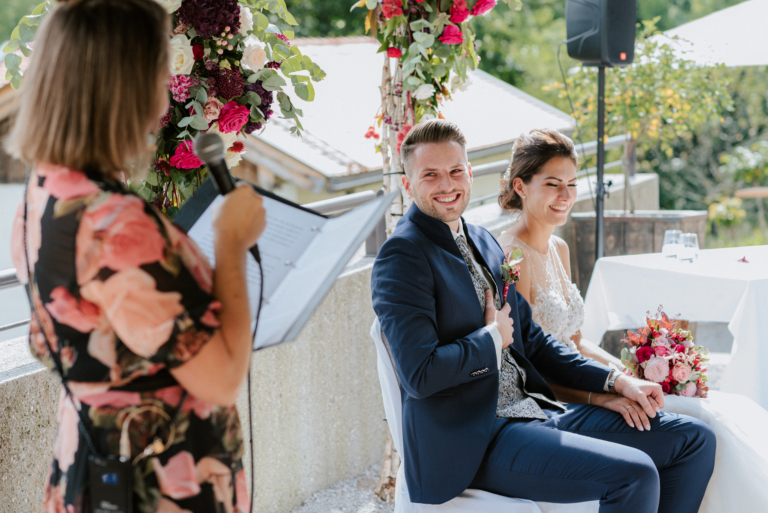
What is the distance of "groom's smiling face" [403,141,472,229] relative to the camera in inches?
80.7

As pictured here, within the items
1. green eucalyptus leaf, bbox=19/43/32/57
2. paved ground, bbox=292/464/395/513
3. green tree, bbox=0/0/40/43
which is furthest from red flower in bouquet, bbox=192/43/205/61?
green tree, bbox=0/0/40/43

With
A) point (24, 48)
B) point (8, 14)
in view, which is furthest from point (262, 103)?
point (8, 14)

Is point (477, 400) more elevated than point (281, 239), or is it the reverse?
point (281, 239)

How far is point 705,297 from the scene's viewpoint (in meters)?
3.26

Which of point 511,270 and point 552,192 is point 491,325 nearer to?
point 511,270

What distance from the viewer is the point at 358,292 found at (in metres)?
3.14

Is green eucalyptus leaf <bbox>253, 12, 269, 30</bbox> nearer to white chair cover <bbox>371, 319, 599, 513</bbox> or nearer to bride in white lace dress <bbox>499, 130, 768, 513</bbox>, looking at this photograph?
white chair cover <bbox>371, 319, 599, 513</bbox>

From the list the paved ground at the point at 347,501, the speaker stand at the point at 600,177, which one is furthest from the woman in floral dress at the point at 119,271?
the speaker stand at the point at 600,177

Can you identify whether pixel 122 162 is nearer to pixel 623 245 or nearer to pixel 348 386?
pixel 348 386

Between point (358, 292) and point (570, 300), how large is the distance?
0.93m

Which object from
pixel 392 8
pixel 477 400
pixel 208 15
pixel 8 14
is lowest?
pixel 477 400

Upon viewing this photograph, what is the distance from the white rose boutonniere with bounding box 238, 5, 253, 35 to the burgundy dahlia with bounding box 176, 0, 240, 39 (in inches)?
2.0

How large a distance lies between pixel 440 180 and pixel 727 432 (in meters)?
1.03

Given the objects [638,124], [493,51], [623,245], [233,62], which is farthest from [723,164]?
[233,62]
